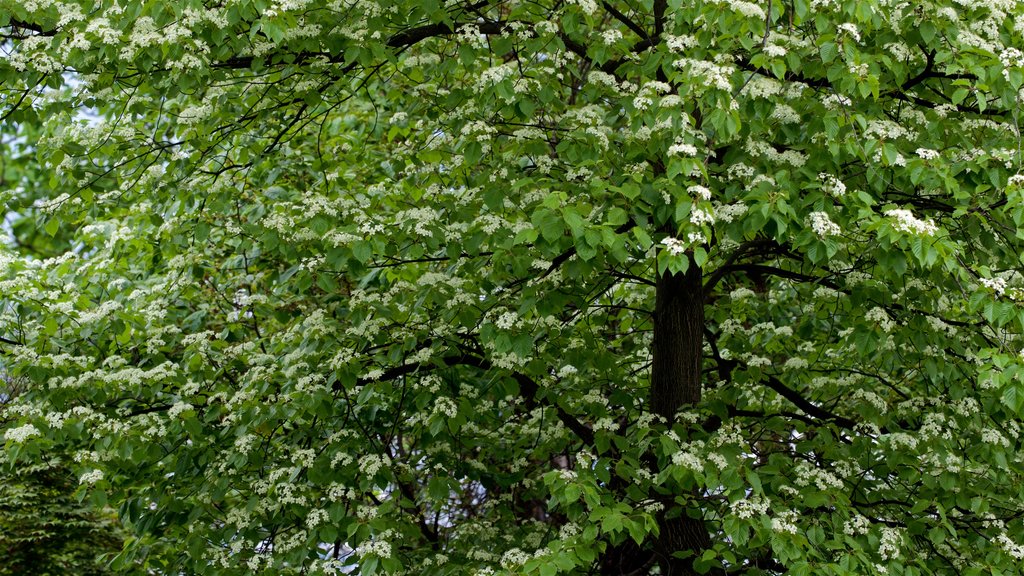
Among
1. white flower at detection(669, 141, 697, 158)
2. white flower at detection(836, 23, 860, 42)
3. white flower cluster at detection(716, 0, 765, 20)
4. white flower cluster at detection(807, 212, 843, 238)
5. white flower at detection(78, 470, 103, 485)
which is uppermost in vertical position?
white flower at detection(836, 23, 860, 42)

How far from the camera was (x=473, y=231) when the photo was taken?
6242 millimetres

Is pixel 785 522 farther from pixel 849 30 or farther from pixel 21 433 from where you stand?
pixel 21 433

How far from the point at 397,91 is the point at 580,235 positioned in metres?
2.96

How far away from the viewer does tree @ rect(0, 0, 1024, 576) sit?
5504 millimetres

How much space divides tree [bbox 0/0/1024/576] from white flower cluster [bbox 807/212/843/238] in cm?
2

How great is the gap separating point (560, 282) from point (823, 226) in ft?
5.16

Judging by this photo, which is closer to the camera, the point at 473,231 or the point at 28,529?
the point at 473,231

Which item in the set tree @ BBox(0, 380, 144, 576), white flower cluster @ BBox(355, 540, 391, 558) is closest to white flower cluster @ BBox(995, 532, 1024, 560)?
white flower cluster @ BBox(355, 540, 391, 558)

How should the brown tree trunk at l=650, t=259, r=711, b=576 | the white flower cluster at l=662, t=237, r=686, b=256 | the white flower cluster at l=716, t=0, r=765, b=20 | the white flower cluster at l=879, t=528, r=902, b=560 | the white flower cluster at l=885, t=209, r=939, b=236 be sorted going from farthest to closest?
the brown tree trunk at l=650, t=259, r=711, b=576 < the white flower cluster at l=879, t=528, r=902, b=560 < the white flower cluster at l=716, t=0, r=765, b=20 < the white flower cluster at l=885, t=209, r=939, b=236 < the white flower cluster at l=662, t=237, r=686, b=256

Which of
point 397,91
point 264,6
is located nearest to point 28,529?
point 397,91

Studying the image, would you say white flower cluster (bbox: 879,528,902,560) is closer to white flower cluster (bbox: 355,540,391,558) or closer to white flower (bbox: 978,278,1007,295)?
white flower (bbox: 978,278,1007,295)

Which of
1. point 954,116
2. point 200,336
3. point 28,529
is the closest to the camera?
point 954,116

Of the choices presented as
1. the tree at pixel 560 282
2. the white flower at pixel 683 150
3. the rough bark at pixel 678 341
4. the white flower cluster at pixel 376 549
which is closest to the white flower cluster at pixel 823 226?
the tree at pixel 560 282

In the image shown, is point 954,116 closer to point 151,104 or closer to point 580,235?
point 580,235
